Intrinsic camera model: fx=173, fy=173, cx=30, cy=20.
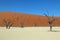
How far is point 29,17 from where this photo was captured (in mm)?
109375

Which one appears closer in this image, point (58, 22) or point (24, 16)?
point (58, 22)

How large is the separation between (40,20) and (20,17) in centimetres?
1247

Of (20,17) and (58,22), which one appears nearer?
(58,22)

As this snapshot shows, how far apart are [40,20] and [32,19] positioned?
491 centimetres

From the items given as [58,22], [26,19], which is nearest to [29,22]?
[26,19]

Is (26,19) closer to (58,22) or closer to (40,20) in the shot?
(40,20)

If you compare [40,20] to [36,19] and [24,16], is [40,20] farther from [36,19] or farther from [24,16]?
[24,16]

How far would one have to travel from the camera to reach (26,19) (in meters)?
105

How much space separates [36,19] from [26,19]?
6072 millimetres

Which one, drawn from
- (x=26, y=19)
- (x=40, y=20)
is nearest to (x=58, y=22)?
(x=40, y=20)

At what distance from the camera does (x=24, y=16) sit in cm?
10912

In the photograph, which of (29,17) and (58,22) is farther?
(29,17)

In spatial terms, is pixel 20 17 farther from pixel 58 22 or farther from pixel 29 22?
pixel 58 22

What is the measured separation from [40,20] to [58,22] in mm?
11893
